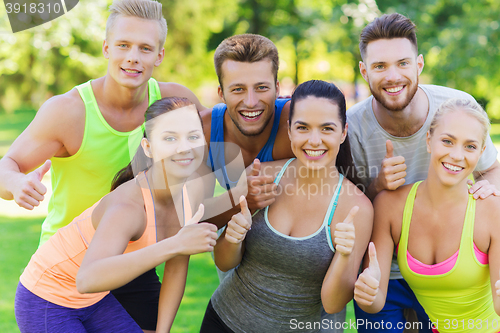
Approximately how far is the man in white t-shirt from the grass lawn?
1937 millimetres

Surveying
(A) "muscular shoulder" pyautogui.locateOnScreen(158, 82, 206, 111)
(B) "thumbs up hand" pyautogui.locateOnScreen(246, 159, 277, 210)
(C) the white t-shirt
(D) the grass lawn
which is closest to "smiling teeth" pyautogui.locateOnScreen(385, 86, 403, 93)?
(C) the white t-shirt

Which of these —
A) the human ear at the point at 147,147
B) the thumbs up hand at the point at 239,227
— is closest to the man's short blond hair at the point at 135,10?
the human ear at the point at 147,147

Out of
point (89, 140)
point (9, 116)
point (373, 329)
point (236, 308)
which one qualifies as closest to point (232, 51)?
point (89, 140)

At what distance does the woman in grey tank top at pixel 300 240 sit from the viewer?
2654 millimetres

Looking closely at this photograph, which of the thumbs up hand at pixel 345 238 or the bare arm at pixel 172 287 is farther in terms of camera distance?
the bare arm at pixel 172 287

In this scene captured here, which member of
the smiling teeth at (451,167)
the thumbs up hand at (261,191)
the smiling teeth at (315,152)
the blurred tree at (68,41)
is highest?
the smiling teeth at (315,152)

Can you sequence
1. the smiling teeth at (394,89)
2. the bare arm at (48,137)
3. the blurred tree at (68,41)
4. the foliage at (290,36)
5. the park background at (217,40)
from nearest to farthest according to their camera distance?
the bare arm at (48,137)
the smiling teeth at (394,89)
the park background at (217,40)
the blurred tree at (68,41)
the foliage at (290,36)

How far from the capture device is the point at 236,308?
2.82 metres

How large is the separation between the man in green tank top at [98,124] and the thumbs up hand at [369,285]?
1821 millimetres

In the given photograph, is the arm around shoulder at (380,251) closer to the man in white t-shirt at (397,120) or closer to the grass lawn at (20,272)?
the man in white t-shirt at (397,120)

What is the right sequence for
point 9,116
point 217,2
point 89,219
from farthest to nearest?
point 9,116 < point 217,2 < point 89,219

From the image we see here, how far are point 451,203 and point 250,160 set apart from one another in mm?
1479

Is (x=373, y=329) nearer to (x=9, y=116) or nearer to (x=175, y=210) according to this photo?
(x=175, y=210)

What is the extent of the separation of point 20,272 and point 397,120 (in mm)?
6052
